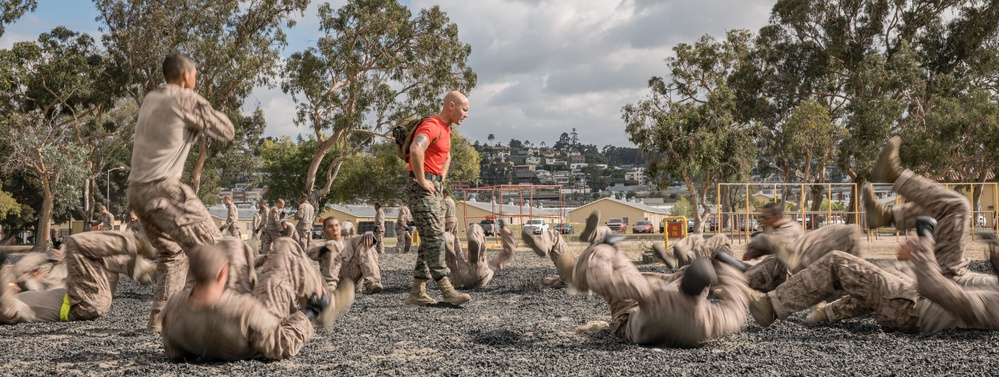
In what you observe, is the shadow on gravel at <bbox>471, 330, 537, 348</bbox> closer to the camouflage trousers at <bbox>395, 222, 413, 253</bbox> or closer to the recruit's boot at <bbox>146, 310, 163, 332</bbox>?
the recruit's boot at <bbox>146, 310, 163, 332</bbox>

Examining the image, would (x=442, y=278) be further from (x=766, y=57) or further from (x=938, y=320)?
(x=766, y=57)

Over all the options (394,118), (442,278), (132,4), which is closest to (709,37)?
(394,118)

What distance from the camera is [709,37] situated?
3453 cm

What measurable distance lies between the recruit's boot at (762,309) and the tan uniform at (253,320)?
2.54m

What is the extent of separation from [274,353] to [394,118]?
92.1 feet

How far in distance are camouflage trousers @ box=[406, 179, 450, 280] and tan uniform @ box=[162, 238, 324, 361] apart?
2.06 metres

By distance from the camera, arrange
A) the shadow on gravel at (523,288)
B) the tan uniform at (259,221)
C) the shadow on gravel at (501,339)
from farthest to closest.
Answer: the tan uniform at (259,221), the shadow on gravel at (523,288), the shadow on gravel at (501,339)

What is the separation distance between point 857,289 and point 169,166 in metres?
3.98

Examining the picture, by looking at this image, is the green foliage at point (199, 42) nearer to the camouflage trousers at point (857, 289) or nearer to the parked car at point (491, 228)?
the parked car at point (491, 228)

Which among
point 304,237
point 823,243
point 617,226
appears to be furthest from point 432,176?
point 617,226

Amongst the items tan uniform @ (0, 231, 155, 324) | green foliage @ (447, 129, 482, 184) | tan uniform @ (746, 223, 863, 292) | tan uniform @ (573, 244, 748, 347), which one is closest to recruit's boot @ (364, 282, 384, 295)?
tan uniform @ (0, 231, 155, 324)

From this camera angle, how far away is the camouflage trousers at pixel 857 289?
4.68 metres

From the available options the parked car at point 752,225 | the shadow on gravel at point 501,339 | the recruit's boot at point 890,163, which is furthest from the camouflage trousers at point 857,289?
the parked car at point 752,225

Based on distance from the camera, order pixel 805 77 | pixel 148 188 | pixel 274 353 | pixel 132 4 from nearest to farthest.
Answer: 1. pixel 274 353
2. pixel 148 188
3. pixel 132 4
4. pixel 805 77
